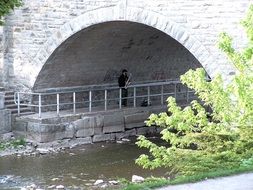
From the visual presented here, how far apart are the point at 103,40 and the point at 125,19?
9.58 feet

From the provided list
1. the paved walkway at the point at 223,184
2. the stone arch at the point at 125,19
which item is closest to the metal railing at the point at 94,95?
the stone arch at the point at 125,19

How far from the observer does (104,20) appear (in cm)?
1664

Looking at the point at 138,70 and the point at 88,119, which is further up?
the point at 138,70

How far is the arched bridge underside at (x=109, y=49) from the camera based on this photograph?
15859mm

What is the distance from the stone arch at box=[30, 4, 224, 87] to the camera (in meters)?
14.6

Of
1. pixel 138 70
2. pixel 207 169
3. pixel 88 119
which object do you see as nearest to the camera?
pixel 207 169

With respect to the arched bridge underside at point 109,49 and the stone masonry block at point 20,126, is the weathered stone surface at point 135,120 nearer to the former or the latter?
the arched bridge underside at point 109,49

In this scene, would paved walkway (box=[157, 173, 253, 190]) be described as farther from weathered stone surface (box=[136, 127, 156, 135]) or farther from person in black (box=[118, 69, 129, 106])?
person in black (box=[118, 69, 129, 106])

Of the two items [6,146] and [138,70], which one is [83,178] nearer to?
[6,146]


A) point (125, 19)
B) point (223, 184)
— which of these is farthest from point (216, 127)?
point (125, 19)

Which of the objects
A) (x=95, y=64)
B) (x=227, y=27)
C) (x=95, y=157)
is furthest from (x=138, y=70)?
(x=227, y=27)

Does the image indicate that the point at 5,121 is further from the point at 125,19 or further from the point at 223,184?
the point at 223,184

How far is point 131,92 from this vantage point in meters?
21.6

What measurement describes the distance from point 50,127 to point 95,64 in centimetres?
335
